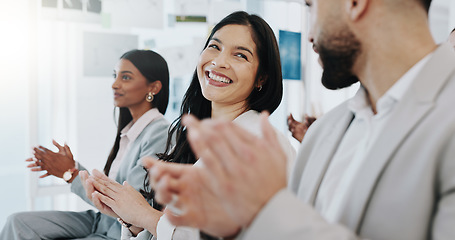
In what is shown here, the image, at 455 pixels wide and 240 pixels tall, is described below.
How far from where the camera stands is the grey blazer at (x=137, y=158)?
1870 mm

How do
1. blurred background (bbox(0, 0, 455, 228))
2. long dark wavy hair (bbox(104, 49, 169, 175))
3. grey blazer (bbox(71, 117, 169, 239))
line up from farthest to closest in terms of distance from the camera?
blurred background (bbox(0, 0, 455, 228)), long dark wavy hair (bbox(104, 49, 169, 175)), grey blazer (bbox(71, 117, 169, 239))

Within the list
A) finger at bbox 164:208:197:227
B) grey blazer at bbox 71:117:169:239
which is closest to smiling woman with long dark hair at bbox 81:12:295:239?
grey blazer at bbox 71:117:169:239

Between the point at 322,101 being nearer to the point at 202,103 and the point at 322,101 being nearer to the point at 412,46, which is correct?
the point at 202,103

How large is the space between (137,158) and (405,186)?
1544mm

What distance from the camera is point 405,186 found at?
2.03ft

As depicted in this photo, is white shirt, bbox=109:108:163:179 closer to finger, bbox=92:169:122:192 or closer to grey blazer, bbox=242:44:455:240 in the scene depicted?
finger, bbox=92:169:122:192

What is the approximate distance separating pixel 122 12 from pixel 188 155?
166 cm

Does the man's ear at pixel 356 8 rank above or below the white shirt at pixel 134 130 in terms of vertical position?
above

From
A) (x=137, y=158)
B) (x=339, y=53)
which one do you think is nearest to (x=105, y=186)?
(x=137, y=158)

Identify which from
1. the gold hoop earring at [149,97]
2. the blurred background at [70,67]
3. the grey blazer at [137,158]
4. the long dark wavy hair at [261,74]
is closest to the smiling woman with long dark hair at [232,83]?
the long dark wavy hair at [261,74]

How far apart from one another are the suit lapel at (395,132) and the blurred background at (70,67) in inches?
96.5

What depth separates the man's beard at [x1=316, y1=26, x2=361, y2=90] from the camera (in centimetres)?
75

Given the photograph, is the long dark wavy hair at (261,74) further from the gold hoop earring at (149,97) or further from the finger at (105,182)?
the gold hoop earring at (149,97)

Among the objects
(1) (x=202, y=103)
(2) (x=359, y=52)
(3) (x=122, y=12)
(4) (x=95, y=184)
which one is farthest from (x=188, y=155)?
A: (3) (x=122, y=12)
